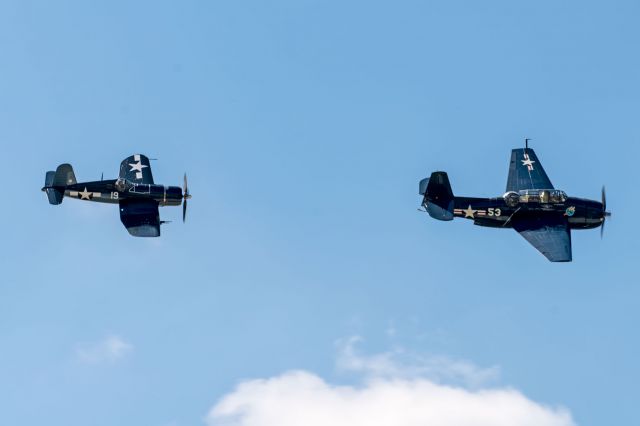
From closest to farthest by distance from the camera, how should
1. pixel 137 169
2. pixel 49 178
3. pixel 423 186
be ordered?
pixel 423 186 → pixel 49 178 → pixel 137 169

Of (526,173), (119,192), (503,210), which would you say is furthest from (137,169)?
(526,173)

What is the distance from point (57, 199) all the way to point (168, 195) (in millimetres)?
7575

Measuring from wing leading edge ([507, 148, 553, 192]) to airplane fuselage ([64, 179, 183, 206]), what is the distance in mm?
23110

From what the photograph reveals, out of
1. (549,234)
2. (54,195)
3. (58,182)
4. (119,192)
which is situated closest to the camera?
(549,234)

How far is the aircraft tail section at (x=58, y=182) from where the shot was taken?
304ft

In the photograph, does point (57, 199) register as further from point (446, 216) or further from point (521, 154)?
point (521, 154)

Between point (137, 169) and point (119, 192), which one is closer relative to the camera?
point (119, 192)

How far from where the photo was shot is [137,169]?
9588 centimetres

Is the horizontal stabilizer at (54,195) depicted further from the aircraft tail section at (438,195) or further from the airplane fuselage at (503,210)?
the airplane fuselage at (503,210)

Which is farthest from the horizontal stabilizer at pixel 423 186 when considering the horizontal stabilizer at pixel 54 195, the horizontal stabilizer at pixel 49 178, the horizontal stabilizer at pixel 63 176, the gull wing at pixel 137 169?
the horizontal stabilizer at pixel 49 178

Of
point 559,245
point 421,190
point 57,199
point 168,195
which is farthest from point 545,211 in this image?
point 57,199

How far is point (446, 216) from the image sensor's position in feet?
295

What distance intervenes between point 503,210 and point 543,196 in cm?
290

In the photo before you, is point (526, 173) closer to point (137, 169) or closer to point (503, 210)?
point (503, 210)
